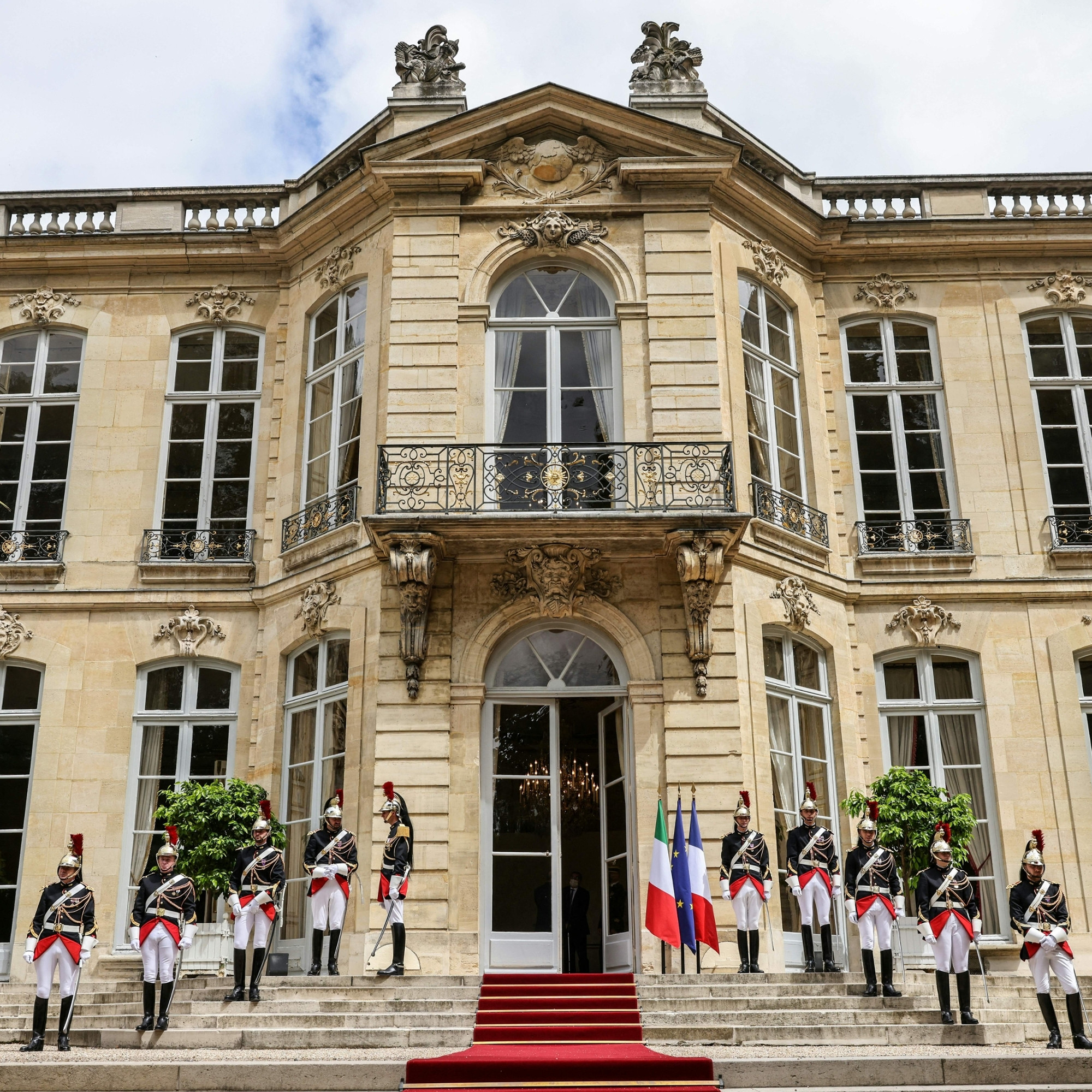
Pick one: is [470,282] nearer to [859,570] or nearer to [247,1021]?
[859,570]

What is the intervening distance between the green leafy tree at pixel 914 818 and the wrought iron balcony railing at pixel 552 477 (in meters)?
3.06

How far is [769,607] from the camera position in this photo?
13.9m

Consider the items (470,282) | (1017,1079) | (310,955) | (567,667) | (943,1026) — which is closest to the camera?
(1017,1079)

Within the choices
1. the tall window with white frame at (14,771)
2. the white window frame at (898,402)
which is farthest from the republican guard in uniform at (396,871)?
the white window frame at (898,402)

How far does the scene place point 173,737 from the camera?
48.4 feet

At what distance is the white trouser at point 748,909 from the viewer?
1175 cm

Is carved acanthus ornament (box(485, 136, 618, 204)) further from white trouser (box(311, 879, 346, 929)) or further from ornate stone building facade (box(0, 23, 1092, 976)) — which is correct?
white trouser (box(311, 879, 346, 929))

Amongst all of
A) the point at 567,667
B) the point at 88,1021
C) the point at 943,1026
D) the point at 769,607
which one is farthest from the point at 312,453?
the point at 943,1026

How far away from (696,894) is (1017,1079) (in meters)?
3.68

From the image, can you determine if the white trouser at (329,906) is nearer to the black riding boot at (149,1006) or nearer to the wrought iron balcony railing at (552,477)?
the black riding boot at (149,1006)

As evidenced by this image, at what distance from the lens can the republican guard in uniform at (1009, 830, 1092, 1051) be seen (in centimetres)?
1001

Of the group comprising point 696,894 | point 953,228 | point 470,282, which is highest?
point 953,228

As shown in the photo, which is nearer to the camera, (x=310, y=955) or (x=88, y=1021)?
(x=88, y=1021)

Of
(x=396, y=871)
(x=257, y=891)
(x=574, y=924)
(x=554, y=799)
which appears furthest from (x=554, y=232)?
(x=257, y=891)
